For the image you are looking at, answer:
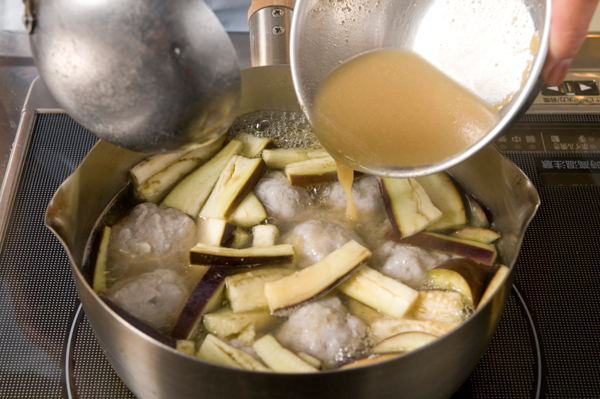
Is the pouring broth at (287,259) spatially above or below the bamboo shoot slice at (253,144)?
below

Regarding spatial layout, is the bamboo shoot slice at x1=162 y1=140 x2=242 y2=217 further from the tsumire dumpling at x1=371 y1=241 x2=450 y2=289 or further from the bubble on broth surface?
the tsumire dumpling at x1=371 y1=241 x2=450 y2=289

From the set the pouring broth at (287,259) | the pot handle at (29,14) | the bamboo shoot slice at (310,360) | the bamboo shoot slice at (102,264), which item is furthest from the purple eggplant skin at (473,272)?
the pot handle at (29,14)

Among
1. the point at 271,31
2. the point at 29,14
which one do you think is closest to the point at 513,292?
the point at 271,31

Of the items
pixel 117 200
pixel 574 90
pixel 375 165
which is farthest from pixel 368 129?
pixel 574 90

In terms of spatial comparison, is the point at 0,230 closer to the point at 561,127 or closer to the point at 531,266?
the point at 531,266

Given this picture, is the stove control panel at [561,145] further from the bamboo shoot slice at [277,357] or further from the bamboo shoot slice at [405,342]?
the bamboo shoot slice at [277,357]

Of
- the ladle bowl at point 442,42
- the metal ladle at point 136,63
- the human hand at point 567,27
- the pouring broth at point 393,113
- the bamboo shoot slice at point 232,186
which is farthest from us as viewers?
the bamboo shoot slice at point 232,186
